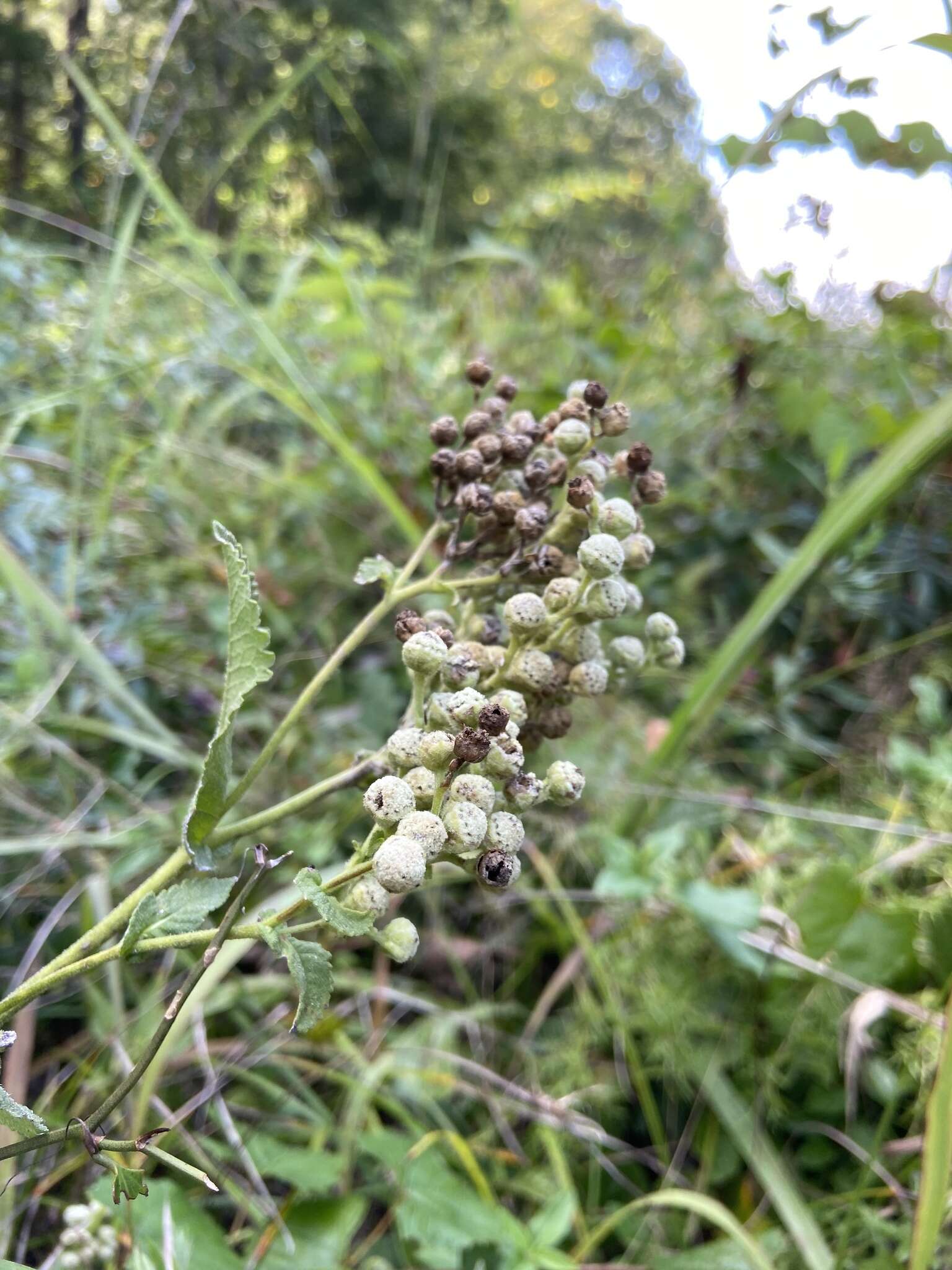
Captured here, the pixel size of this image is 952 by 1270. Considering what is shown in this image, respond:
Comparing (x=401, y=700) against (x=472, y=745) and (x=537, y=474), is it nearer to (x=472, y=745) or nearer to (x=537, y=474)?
(x=537, y=474)

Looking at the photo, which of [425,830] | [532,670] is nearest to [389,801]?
[425,830]

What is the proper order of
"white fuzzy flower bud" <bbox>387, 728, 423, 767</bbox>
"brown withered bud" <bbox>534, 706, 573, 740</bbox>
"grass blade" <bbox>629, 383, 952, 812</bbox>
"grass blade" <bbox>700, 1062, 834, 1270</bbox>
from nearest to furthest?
"white fuzzy flower bud" <bbox>387, 728, 423, 767</bbox>
"brown withered bud" <bbox>534, 706, 573, 740</bbox>
"grass blade" <bbox>700, 1062, 834, 1270</bbox>
"grass blade" <bbox>629, 383, 952, 812</bbox>

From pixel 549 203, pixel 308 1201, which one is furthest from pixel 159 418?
pixel 308 1201

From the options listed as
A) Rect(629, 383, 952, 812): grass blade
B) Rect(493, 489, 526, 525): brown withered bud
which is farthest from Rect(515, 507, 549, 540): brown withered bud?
Rect(629, 383, 952, 812): grass blade

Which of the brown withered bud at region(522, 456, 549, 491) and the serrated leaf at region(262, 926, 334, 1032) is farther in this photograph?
the brown withered bud at region(522, 456, 549, 491)

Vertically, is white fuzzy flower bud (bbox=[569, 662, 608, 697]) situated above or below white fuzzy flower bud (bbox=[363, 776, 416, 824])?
above

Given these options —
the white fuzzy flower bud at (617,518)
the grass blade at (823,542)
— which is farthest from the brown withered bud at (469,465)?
the grass blade at (823,542)

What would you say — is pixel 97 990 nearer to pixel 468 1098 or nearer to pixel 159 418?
pixel 468 1098

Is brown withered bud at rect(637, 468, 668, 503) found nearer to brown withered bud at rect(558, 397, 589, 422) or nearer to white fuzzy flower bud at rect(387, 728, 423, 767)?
brown withered bud at rect(558, 397, 589, 422)

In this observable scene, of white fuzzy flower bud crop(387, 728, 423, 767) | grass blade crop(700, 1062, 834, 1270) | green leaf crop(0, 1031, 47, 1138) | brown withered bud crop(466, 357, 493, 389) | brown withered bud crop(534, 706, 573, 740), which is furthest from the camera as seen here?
grass blade crop(700, 1062, 834, 1270)
